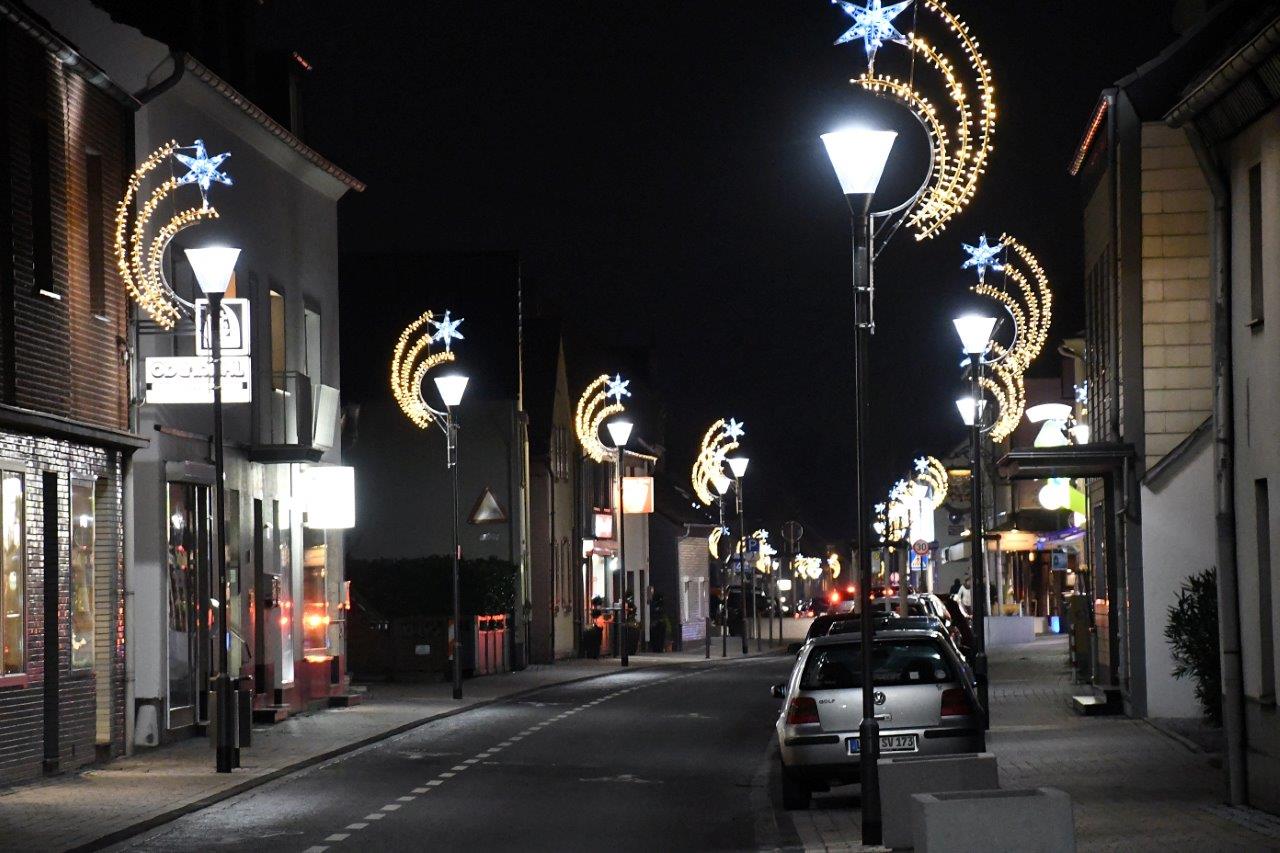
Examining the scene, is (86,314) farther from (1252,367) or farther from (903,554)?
(903,554)

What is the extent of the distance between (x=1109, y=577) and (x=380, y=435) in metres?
25.0

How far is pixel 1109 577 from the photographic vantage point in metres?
31.7

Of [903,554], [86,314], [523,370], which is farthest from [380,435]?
[86,314]

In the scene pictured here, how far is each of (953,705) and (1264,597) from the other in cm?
290

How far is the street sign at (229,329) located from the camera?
79.2 ft

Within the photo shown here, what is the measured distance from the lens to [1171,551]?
88.0ft

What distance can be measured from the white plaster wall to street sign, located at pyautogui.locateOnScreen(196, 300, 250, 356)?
1178 centimetres

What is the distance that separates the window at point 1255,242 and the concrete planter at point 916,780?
4547 mm

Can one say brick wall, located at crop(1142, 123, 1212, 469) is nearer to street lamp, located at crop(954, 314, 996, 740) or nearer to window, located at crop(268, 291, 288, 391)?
street lamp, located at crop(954, 314, 996, 740)

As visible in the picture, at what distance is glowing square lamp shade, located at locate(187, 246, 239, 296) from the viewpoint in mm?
21125

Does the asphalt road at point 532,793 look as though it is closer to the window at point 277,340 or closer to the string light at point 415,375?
the window at point 277,340

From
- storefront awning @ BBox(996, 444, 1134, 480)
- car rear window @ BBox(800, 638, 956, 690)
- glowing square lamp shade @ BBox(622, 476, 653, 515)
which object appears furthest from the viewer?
glowing square lamp shade @ BBox(622, 476, 653, 515)

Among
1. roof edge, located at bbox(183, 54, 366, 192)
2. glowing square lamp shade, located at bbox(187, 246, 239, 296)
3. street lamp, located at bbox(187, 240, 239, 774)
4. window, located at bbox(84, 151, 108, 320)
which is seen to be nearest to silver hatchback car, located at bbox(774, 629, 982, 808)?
street lamp, located at bbox(187, 240, 239, 774)

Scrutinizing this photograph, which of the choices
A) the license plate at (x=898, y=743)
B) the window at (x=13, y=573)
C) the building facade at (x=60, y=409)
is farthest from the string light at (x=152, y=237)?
the license plate at (x=898, y=743)
